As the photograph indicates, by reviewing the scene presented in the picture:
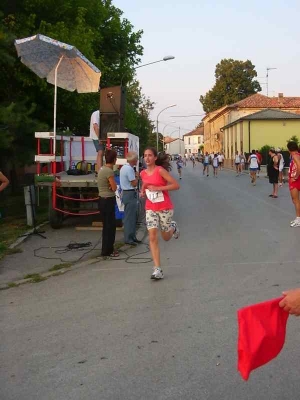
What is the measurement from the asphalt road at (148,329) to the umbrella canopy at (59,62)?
478 cm

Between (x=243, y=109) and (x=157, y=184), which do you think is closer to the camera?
(x=157, y=184)

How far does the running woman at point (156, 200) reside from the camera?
7.43 meters

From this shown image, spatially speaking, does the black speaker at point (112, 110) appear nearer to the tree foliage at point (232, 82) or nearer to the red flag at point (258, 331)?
the red flag at point (258, 331)

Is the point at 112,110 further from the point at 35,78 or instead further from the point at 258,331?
the point at 258,331

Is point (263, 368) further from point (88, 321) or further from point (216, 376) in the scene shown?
point (88, 321)

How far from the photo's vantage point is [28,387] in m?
4.12

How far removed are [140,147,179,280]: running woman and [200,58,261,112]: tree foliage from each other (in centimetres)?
8411

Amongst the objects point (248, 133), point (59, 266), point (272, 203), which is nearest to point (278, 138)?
point (248, 133)

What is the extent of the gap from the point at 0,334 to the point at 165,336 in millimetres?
1659

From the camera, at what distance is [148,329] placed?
5.36 meters

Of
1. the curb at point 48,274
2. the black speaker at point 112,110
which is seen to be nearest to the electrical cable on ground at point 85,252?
the curb at point 48,274

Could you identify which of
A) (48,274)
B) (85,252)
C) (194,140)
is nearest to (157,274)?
(48,274)

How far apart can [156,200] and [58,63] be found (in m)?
5.99

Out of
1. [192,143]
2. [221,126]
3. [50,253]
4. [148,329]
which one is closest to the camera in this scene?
[148,329]
